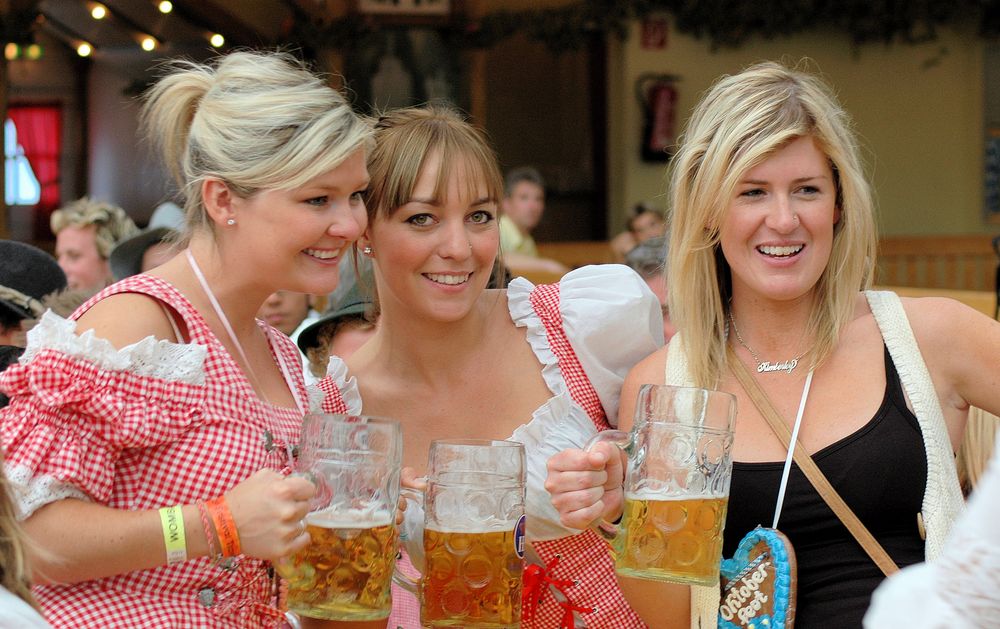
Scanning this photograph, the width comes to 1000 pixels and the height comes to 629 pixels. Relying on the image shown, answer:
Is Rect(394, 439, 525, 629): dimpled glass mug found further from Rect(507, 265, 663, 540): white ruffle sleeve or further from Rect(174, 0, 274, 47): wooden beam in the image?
Rect(174, 0, 274, 47): wooden beam

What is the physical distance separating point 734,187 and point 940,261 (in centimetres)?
840

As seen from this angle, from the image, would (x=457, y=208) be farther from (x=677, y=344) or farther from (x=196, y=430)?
(x=196, y=430)

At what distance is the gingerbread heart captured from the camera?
1.56 meters

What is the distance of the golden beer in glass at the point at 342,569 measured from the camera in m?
1.34

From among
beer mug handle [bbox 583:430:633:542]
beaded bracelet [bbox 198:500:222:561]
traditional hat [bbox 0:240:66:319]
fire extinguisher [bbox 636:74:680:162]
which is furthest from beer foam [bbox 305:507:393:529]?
fire extinguisher [bbox 636:74:680:162]

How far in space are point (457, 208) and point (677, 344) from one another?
1.37ft

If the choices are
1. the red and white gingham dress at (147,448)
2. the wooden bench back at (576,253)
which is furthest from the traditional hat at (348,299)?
the wooden bench back at (576,253)

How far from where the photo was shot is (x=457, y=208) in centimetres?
191

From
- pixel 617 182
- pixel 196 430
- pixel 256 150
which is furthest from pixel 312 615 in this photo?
pixel 617 182

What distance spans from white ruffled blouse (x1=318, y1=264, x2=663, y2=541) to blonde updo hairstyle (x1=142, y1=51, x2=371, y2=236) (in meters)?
0.41

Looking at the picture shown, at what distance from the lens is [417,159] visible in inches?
75.8

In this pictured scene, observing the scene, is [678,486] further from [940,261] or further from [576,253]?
[940,261]

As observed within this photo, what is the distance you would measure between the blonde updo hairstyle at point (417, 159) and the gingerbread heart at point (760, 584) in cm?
72

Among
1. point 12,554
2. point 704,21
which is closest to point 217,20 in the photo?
point 704,21
